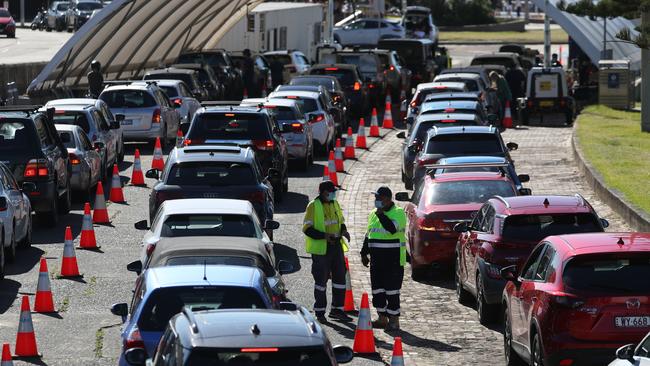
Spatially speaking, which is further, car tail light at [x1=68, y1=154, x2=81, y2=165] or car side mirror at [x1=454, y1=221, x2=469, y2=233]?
car tail light at [x1=68, y1=154, x2=81, y2=165]

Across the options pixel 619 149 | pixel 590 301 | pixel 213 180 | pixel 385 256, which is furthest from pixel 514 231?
A: pixel 619 149

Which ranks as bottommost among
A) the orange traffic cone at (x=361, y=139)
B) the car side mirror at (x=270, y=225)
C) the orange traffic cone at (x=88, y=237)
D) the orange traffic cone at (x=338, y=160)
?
the orange traffic cone at (x=361, y=139)

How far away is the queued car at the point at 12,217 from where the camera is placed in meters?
20.9

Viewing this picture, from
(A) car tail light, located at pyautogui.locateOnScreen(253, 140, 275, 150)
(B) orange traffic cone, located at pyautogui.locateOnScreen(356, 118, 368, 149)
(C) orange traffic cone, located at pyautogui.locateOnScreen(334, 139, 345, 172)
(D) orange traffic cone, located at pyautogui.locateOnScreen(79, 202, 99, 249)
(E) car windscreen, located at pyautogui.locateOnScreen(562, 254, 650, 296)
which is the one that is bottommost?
(B) orange traffic cone, located at pyautogui.locateOnScreen(356, 118, 368, 149)

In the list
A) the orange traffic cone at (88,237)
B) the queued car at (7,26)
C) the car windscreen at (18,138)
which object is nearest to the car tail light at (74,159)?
the car windscreen at (18,138)

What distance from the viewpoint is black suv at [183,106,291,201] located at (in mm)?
27438

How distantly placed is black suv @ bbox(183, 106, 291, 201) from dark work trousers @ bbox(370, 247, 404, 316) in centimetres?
970

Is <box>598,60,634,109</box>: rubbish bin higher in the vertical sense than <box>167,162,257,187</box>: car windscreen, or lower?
lower

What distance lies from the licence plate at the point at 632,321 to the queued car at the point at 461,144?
14.0 metres

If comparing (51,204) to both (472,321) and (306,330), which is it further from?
(306,330)

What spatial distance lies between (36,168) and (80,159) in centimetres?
324

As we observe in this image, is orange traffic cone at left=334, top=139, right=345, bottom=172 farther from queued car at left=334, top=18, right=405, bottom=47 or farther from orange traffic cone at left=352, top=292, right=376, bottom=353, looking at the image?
queued car at left=334, top=18, right=405, bottom=47

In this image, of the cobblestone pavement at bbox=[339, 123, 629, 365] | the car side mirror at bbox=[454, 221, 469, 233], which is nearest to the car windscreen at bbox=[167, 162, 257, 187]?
the cobblestone pavement at bbox=[339, 123, 629, 365]

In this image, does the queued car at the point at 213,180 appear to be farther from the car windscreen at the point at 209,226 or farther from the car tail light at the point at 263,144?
the car tail light at the point at 263,144
